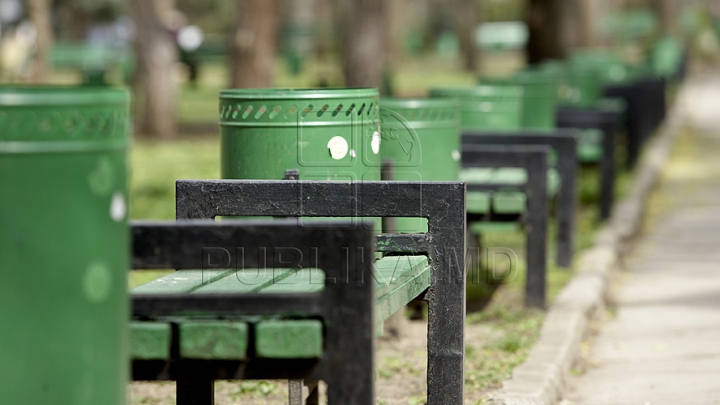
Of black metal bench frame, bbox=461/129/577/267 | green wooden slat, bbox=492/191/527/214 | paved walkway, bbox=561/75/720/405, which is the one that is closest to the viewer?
paved walkway, bbox=561/75/720/405

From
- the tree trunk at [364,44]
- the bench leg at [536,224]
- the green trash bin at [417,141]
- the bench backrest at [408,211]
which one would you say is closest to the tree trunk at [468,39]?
the tree trunk at [364,44]

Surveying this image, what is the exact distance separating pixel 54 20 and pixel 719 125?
4101 centimetres

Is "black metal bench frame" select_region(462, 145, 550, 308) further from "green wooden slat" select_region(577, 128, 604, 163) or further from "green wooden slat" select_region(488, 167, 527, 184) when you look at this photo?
"green wooden slat" select_region(577, 128, 604, 163)

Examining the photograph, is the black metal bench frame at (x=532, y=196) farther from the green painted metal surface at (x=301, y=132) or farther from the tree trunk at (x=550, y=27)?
the tree trunk at (x=550, y=27)

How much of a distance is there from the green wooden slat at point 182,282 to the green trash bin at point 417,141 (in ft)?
6.12

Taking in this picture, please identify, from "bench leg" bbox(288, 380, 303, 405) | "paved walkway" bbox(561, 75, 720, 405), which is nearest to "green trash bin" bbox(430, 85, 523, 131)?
"paved walkway" bbox(561, 75, 720, 405)

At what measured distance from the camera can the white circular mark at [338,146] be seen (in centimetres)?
457

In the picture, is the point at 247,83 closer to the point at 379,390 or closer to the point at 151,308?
the point at 379,390

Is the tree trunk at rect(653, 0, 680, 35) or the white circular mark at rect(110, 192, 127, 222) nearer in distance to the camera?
the white circular mark at rect(110, 192, 127, 222)

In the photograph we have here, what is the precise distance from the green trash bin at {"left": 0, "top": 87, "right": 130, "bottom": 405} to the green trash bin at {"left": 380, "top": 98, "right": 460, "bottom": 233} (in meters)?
3.29

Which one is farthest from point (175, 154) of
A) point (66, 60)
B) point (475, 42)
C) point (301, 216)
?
point (475, 42)

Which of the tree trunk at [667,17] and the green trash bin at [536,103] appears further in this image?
the tree trunk at [667,17]

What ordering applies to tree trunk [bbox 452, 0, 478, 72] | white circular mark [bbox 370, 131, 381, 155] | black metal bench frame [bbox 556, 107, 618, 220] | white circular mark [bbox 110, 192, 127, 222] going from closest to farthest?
white circular mark [bbox 110, 192, 127, 222] → white circular mark [bbox 370, 131, 381, 155] → black metal bench frame [bbox 556, 107, 618, 220] → tree trunk [bbox 452, 0, 478, 72]

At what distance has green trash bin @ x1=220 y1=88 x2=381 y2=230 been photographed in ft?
14.8
